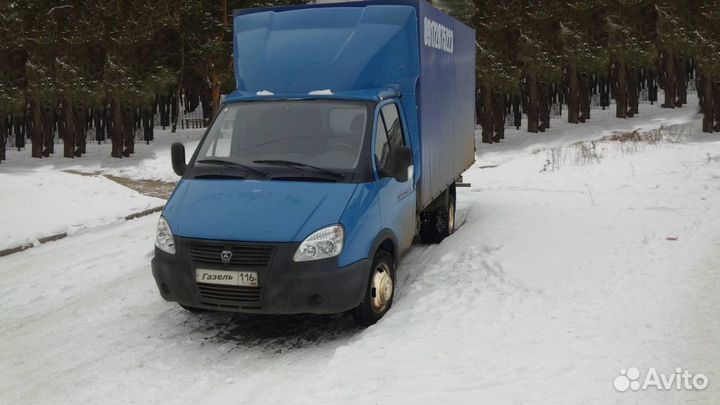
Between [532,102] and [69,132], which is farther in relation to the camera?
[532,102]

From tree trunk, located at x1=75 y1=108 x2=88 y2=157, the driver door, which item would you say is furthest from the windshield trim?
tree trunk, located at x1=75 y1=108 x2=88 y2=157

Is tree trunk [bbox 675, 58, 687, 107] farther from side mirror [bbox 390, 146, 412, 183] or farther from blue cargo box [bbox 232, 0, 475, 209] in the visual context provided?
side mirror [bbox 390, 146, 412, 183]

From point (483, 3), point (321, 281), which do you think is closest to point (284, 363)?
point (321, 281)

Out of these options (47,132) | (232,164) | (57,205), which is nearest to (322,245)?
(232,164)

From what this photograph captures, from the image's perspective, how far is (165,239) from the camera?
6375 mm

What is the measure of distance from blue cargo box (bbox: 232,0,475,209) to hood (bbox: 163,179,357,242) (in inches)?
50.5

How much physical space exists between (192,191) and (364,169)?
1.68m

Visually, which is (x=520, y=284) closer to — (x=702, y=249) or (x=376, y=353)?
(x=376, y=353)

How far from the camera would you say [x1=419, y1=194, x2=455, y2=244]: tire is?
10230 mm

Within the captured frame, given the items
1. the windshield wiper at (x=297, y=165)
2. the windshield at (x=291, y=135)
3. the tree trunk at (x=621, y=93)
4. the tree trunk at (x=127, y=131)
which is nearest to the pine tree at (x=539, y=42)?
the tree trunk at (x=621, y=93)

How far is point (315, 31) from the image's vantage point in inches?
302

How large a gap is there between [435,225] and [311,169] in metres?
4.13

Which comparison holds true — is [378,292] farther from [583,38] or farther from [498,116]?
[498,116]

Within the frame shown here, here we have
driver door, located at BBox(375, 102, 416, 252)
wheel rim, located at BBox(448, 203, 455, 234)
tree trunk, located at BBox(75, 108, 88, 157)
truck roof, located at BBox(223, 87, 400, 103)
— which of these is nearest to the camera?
driver door, located at BBox(375, 102, 416, 252)
